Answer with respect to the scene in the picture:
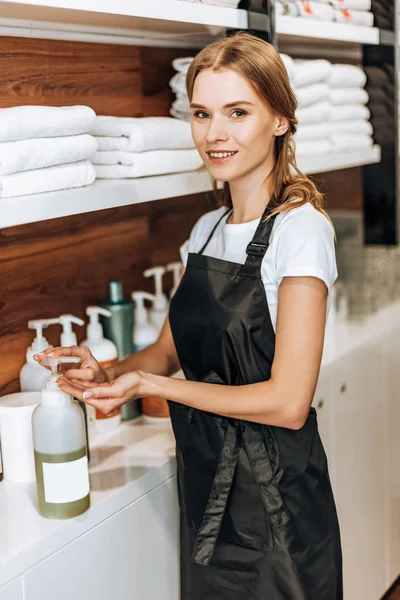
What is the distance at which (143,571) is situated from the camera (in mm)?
1688

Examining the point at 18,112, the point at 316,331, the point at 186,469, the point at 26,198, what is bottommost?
the point at 186,469

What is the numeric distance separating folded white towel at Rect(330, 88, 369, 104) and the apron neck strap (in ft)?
A: 3.13

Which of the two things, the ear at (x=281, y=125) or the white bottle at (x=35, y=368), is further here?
the white bottle at (x=35, y=368)

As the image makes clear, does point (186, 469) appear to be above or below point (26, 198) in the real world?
below

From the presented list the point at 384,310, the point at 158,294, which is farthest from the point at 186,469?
the point at 384,310

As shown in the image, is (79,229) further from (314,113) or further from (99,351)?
(314,113)

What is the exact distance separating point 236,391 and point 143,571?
1.45ft

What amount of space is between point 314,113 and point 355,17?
1.13ft

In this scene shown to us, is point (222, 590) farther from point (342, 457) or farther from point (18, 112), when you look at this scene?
point (18, 112)

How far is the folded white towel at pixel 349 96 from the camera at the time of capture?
243 centimetres

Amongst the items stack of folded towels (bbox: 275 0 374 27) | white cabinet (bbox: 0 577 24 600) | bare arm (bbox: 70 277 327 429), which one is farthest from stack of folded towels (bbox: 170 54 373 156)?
white cabinet (bbox: 0 577 24 600)

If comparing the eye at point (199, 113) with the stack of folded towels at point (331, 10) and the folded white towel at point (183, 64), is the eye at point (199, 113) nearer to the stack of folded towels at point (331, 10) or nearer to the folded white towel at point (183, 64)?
the folded white towel at point (183, 64)

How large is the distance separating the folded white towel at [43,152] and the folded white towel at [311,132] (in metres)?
0.78

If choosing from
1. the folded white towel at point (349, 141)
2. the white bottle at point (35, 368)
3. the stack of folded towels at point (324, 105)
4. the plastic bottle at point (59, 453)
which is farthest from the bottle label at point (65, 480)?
the folded white towel at point (349, 141)
